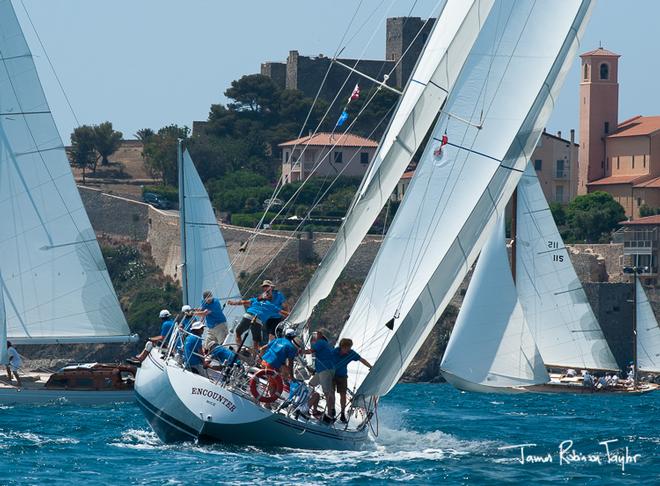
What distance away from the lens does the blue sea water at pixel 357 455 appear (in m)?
18.9

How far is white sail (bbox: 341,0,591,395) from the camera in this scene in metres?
20.8

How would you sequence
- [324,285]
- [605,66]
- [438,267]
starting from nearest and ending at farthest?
[438,267]
[324,285]
[605,66]

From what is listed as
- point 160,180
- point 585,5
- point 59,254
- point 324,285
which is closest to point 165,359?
point 324,285

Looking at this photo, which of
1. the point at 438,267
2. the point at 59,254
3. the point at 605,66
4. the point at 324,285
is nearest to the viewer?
the point at 438,267

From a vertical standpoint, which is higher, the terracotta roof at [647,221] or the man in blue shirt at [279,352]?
the terracotta roof at [647,221]

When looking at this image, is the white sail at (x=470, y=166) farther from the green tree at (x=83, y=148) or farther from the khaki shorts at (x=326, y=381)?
the green tree at (x=83, y=148)

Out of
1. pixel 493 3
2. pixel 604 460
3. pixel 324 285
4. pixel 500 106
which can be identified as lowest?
pixel 604 460

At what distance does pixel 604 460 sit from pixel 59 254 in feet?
42.8

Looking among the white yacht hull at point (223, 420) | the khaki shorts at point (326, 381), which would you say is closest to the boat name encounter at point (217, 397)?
Answer: the white yacht hull at point (223, 420)

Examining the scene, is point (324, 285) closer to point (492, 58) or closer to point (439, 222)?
point (439, 222)

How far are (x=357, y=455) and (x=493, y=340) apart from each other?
11.3 m

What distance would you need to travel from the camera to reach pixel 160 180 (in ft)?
262

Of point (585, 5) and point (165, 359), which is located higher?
point (585, 5)

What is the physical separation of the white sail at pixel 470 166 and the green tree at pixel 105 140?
61412 mm
